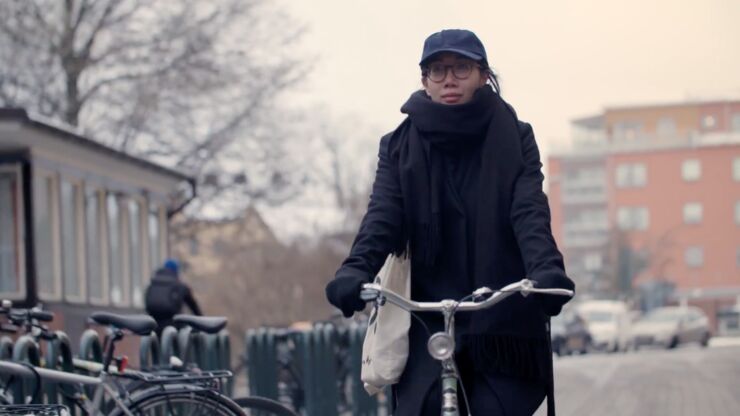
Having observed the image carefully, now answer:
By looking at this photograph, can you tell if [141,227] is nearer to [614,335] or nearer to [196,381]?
[196,381]

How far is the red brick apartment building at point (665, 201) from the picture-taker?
124 m

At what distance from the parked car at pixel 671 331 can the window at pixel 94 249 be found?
115 ft

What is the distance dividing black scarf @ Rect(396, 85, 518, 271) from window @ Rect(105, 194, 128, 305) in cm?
2147

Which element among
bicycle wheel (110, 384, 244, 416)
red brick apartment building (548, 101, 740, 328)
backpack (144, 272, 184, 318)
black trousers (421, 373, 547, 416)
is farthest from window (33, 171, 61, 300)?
red brick apartment building (548, 101, 740, 328)

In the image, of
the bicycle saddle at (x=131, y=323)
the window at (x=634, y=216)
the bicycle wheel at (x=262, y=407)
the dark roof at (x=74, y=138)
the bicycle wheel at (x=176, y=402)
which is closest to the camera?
the bicycle wheel at (x=176, y=402)

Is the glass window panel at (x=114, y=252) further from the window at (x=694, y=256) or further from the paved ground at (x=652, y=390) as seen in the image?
the window at (x=694, y=256)

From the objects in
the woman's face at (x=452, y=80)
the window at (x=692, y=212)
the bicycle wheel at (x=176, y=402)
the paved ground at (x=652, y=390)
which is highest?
the window at (x=692, y=212)

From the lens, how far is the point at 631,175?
421 feet

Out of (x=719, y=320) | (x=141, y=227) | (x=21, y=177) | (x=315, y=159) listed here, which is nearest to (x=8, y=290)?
(x=21, y=177)

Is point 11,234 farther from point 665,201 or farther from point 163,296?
point 665,201

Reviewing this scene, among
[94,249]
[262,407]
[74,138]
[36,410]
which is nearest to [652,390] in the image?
[74,138]

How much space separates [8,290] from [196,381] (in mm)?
15595

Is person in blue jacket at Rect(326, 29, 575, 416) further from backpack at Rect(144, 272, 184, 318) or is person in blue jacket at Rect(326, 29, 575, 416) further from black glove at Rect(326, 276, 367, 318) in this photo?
backpack at Rect(144, 272, 184, 318)

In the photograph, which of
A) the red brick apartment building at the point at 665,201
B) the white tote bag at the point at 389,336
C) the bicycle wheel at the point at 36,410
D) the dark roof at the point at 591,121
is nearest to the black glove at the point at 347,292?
the white tote bag at the point at 389,336
